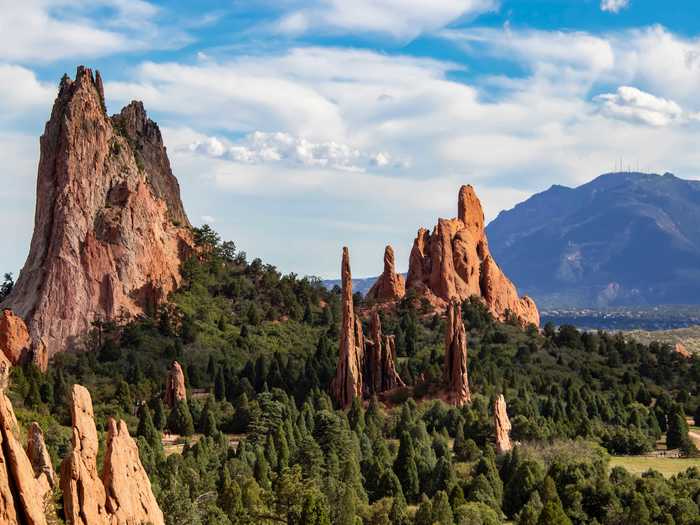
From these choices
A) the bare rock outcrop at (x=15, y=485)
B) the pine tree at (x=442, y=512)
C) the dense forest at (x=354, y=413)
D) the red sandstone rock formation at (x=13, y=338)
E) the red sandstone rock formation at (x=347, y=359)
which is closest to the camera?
the bare rock outcrop at (x=15, y=485)

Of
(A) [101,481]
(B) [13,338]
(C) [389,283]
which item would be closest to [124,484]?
(A) [101,481]

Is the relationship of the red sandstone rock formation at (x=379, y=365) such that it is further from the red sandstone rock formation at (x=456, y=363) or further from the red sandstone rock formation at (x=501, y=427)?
the red sandstone rock formation at (x=501, y=427)

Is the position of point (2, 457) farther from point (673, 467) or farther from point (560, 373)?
point (560, 373)

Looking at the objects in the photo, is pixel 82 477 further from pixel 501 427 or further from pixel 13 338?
pixel 13 338

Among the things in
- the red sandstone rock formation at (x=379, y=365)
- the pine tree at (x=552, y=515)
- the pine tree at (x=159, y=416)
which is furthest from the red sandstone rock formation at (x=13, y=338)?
the pine tree at (x=552, y=515)

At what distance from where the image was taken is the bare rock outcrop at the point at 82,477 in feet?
108

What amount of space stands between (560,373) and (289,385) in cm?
3033

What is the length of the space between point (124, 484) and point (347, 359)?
63.3 meters

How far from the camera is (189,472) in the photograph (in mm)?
63062

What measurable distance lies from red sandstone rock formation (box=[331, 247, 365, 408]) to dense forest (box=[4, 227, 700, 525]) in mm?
1948

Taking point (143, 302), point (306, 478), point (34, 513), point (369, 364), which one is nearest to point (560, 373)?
point (369, 364)

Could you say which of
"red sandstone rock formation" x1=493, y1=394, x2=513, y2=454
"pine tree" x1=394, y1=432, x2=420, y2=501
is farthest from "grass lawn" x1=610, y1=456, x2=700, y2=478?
"pine tree" x1=394, y1=432, x2=420, y2=501

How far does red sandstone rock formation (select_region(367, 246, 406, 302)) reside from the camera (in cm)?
13712

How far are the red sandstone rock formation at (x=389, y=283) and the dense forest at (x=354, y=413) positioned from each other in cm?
252
